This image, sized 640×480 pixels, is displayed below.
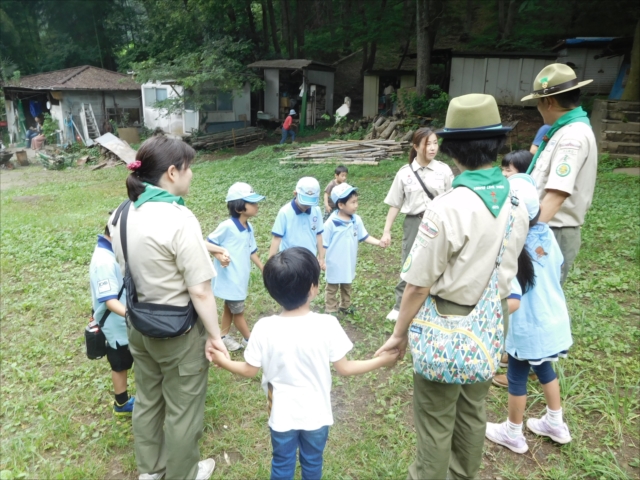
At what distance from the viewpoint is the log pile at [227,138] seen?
1972 centimetres

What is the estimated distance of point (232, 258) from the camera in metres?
3.91

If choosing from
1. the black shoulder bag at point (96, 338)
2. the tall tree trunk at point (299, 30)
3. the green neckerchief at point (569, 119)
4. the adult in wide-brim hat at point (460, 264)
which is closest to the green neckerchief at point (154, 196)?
the black shoulder bag at point (96, 338)

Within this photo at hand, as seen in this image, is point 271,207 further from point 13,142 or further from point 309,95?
point 13,142

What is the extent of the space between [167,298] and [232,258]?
5.00 ft

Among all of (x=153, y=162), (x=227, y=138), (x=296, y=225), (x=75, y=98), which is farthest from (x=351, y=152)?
(x=75, y=98)

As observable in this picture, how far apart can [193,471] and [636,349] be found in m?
3.83

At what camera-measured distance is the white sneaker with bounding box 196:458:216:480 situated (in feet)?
9.21

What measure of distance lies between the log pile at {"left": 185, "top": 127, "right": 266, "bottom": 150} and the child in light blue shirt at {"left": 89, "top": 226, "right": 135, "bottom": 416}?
669 inches

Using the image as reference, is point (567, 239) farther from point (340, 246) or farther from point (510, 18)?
point (510, 18)

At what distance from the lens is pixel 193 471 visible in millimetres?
2650

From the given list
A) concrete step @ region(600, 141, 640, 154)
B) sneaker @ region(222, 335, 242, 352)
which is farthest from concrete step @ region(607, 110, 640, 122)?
sneaker @ region(222, 335, 242, 352)

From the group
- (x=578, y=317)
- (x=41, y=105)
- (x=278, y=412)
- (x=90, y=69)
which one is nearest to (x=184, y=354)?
(x=278, y=412)

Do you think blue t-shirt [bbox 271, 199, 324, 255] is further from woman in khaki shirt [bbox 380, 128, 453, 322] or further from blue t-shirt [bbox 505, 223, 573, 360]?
blue t-shirt [bbox 505, 223, 573, 360]

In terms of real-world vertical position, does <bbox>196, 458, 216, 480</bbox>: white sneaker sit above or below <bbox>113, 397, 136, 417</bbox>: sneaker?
above
